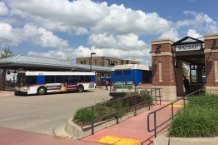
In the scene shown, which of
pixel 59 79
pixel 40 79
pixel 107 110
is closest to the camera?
pixel 107 110

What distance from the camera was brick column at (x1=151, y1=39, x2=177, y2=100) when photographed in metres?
23.5

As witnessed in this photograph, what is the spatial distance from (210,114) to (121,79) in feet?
69.7

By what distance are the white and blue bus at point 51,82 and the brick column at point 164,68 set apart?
1814 centimetres

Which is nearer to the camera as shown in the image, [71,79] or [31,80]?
[31,80]

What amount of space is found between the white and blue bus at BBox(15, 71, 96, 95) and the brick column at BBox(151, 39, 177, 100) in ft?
59.5

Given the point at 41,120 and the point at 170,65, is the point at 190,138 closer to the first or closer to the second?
the point at 41,120

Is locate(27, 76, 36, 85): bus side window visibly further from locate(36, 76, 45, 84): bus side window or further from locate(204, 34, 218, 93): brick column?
locate(204, 34, 218, 93): brick column

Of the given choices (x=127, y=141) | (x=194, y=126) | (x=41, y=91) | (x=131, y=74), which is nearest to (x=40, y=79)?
(x=41, y=91)

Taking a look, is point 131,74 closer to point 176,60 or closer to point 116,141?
point 176,60

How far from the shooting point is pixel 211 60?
2192 centimetres

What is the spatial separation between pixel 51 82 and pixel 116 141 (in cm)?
2974

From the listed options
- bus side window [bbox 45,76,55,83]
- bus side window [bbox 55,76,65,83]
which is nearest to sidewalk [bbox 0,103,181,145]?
bus side window [bbox 45,76,55,83]

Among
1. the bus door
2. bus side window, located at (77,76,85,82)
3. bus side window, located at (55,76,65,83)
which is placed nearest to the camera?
bus side window, located at (55,76,65,83)

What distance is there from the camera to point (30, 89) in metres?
37.9
